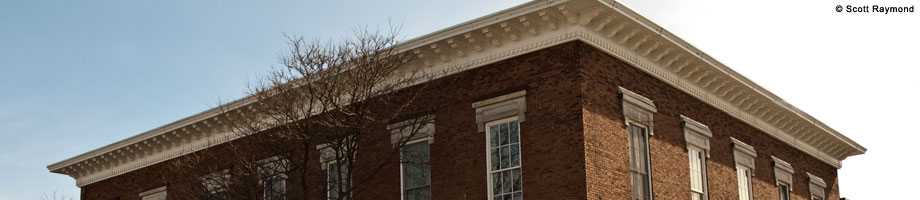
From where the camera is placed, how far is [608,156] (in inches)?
824

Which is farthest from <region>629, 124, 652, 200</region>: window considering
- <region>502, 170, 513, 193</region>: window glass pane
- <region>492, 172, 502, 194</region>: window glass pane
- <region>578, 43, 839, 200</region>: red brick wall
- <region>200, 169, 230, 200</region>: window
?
<region>200, 169, 230, 200</region>: window

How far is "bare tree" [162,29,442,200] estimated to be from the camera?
71.4 ft

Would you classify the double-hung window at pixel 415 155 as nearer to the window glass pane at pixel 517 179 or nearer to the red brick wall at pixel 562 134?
the red brick wall at pixel 562 134

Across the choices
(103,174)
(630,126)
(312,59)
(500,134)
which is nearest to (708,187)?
(630,126)

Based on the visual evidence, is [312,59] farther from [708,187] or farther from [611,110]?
[708,187]

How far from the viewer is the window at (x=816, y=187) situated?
96.2 feet

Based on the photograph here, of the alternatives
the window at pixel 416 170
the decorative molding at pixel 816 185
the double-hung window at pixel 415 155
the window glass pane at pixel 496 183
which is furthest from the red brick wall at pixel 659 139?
the window at pixel 416 170

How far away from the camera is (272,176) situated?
2256cm

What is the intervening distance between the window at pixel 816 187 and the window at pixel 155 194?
15.7 meters

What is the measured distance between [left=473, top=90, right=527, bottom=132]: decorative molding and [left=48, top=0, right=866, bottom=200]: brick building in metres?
0.02

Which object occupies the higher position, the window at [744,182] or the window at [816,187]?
the window at [816,187]

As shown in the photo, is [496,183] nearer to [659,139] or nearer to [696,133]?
[659,139]

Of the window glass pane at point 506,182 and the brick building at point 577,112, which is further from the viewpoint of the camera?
the window glass pane at point 506,182

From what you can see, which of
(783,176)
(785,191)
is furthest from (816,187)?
(783,176)
